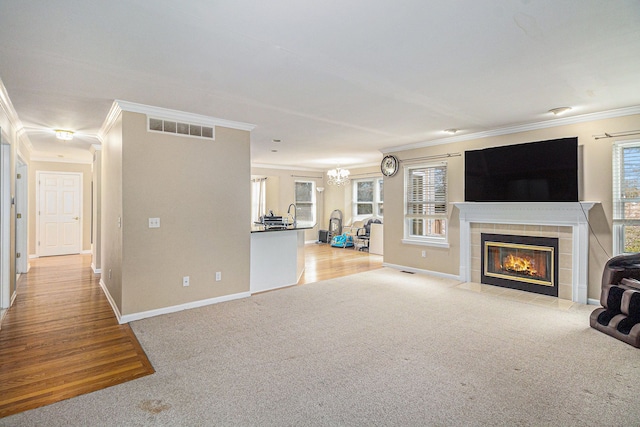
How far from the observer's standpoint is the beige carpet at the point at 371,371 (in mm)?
2117

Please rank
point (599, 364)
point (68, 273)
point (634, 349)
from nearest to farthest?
point (599, 364)
point (634, 349)
point (68, 273)

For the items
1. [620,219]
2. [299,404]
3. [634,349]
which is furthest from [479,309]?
[299,404]

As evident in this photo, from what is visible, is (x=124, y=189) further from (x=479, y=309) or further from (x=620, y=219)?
(x=620, y=219)

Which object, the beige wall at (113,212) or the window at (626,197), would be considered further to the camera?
the window at (626,197)

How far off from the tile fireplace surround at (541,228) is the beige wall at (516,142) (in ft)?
0.34

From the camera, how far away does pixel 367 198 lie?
10211 millimetres

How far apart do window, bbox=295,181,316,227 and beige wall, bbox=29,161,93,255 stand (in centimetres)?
567

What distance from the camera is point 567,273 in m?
4.60

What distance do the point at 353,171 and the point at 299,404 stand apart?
8473mm

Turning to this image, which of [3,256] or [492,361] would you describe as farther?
[3,256]

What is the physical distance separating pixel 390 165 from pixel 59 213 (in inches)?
319

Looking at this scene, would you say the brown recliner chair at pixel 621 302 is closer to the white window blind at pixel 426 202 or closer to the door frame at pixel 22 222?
the white window blind at pixel 426 202

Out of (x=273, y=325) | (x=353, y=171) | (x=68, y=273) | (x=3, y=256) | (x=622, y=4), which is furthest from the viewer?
(x=353, y=171)

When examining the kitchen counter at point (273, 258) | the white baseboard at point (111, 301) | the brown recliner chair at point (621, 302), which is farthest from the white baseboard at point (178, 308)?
the brown recliner chair at point (621, 302)
